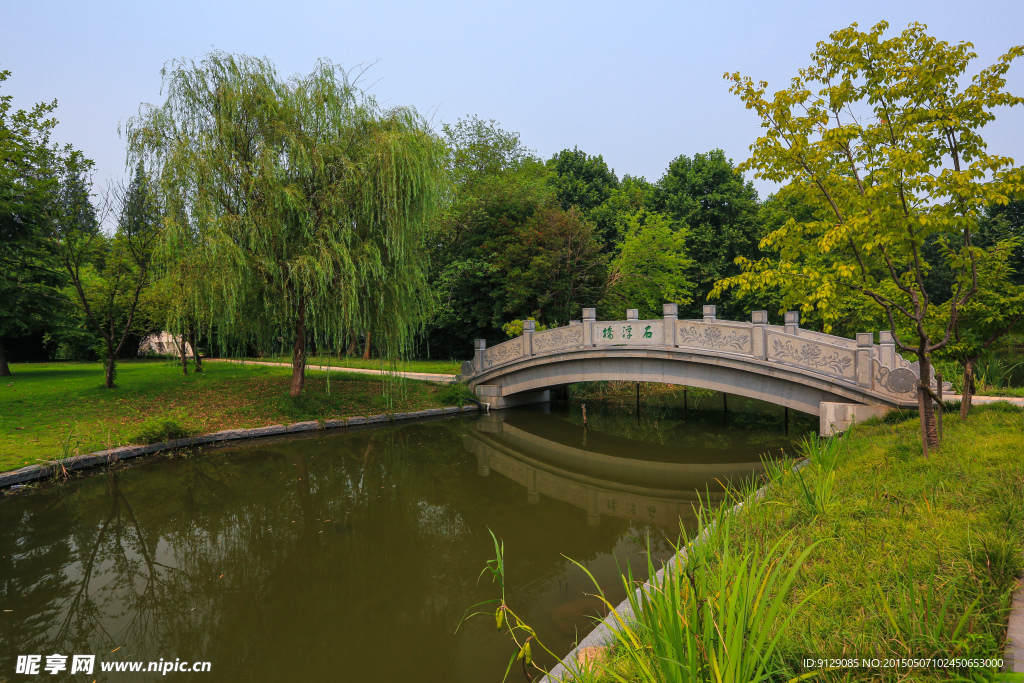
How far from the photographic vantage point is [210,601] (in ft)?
14.2

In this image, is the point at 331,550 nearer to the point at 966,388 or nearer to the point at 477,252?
the point at 966,388

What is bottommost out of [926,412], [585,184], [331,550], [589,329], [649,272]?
[331,550]

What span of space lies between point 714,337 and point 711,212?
56.1ft

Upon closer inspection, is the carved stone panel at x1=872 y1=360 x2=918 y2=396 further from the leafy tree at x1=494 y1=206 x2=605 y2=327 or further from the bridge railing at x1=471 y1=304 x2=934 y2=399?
the leafy tree at x1=494 y1=206 x2=605 y2=327

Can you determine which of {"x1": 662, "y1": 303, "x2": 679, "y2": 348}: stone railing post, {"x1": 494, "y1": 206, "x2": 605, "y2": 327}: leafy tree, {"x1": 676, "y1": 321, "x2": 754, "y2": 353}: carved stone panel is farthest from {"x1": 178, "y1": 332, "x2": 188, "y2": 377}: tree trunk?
{"x1": 676, "y1": 321, "x2": 754, "y2": 353}: carved stone panel

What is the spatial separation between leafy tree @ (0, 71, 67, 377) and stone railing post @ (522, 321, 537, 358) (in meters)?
11.2

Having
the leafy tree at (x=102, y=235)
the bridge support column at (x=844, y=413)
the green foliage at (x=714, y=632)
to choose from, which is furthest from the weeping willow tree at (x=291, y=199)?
the green foliage at (x=714, y=632)

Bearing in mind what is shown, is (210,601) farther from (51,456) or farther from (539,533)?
(51,456)

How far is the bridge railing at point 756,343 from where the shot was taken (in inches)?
344

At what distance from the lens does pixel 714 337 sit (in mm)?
10484

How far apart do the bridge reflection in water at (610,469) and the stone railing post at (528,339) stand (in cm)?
207

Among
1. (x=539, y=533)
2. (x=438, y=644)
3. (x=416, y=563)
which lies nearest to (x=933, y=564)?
(x=438, y=644)

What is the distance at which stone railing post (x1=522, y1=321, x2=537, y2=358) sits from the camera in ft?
43.8

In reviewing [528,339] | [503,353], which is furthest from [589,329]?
[503,353]
